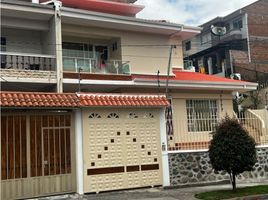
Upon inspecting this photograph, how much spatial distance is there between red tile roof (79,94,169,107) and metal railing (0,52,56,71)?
5.53m

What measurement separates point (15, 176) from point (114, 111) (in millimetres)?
3998

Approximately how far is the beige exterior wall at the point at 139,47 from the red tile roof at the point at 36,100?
7778 millimetres

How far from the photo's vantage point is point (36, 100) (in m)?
12.8

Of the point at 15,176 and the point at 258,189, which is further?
the point at 258,189

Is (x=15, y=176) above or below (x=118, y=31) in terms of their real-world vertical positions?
below

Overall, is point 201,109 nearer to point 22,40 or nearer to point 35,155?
point 22,40

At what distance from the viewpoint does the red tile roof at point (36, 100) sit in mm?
12305

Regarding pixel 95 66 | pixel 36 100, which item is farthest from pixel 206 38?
pixel 36 100

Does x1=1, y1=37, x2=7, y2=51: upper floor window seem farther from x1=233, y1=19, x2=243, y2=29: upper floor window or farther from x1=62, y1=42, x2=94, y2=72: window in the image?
x1=233, y1=19, x2=243, y2=29: upper floor window

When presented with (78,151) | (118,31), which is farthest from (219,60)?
(78,151)

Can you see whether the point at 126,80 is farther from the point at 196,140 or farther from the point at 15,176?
the point at 15,176

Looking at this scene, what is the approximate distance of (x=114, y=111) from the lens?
14.2m

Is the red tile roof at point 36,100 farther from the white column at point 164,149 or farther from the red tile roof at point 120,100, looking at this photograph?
the white column at point 164,149

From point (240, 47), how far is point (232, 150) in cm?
3086
